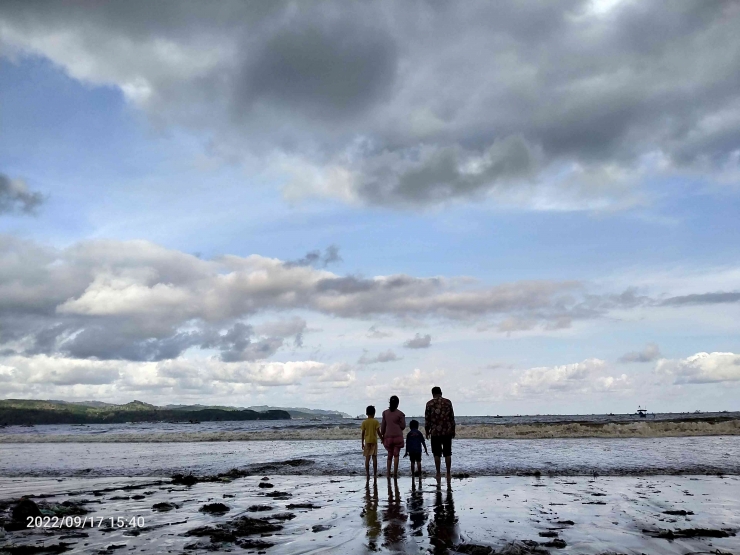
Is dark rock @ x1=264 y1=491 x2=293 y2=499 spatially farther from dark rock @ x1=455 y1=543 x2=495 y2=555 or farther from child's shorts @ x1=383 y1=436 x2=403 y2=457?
dark rock @ x1=455 y1=543 x2=495 y2=555

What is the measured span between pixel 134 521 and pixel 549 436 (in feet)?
120

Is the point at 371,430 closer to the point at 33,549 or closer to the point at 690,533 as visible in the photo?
the point at 690,533

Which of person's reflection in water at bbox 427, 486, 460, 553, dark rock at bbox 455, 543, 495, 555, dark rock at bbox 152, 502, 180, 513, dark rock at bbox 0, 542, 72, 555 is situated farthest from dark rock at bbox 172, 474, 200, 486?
dark rock at bbox 455, 543, 495, 555

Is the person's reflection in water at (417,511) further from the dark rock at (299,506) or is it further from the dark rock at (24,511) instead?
the dark rock at (24,511)

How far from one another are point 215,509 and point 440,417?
260 inches

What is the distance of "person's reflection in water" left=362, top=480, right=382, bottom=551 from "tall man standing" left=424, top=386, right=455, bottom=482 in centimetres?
239

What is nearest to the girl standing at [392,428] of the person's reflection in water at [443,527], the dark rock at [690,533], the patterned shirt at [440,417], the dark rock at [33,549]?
the patterned shirt at [440,417]

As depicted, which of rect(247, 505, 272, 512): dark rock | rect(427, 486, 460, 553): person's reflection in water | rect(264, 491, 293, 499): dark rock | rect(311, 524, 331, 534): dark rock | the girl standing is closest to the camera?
rect(427, 486, 460, 553): person's reflection in water

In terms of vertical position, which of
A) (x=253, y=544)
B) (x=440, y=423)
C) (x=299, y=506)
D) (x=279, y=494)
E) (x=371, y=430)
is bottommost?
(x=279, y=494)

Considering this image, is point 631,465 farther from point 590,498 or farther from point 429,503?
point 429,503

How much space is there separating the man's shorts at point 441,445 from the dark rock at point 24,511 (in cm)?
1015

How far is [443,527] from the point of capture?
979cm

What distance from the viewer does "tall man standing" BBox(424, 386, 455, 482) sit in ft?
50.1

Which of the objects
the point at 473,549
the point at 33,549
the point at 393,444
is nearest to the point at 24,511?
the point at 33,549
